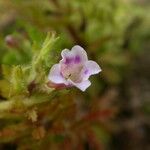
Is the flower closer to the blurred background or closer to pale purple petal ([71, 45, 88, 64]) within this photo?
pale purple petal ([71, 45, 88, 64])

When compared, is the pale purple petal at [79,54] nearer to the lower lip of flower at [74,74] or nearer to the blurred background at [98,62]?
the lower lip of flower at [74,74]

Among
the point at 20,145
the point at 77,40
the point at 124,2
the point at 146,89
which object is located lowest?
the point at 20,145

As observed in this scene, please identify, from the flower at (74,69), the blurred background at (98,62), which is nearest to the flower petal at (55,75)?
the flower at (74,69)

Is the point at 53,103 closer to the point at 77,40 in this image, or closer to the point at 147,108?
the point at 77,40

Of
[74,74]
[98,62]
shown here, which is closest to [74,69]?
[74,74]

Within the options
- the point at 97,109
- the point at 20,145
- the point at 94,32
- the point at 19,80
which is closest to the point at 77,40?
the point at 94,32
